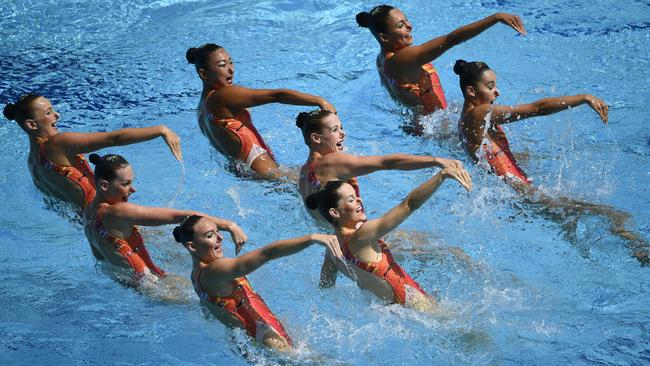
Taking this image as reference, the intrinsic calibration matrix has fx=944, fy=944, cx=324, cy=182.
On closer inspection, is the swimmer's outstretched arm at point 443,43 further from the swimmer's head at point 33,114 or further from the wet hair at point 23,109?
the wet hair at point 23,109

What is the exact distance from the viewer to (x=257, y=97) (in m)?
7.30

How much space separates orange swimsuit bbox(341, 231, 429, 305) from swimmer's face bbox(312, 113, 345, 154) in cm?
99

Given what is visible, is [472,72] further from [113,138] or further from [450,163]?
[113,138]

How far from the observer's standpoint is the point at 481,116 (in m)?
6.96

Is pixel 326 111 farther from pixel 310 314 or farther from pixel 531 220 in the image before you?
pixel 531 220

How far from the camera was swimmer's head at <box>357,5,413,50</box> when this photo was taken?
7.88 metres

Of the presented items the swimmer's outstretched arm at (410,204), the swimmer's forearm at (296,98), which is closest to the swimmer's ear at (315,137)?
the swimmer's forearm at (296,98)

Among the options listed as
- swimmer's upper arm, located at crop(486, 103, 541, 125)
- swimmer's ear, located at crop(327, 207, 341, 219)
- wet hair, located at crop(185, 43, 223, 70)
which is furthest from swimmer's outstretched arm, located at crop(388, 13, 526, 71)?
swimmer's ear, located at crop(327, 207, 341, 219)

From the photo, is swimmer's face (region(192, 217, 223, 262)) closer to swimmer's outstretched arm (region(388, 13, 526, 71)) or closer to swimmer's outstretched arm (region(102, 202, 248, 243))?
swimmer's outstretched arm (region(102, 202, 248, 243))

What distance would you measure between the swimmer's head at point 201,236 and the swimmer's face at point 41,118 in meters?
1.90

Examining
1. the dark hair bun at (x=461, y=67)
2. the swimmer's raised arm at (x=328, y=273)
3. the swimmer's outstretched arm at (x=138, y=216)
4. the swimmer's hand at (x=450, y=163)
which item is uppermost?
the swimmer's hand at (x=450, y=163)

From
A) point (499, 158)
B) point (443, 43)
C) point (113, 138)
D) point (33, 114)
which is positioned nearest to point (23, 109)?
point (33, 114)

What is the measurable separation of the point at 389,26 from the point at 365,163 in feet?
7.01

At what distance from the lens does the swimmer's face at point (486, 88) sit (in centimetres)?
700
